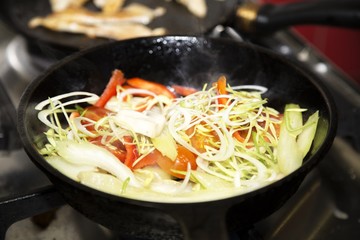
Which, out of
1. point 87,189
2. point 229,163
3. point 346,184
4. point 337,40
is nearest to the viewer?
point 87,189

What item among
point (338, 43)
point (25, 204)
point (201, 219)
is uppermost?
point (201, 219)

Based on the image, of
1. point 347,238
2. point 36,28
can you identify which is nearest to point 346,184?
point 347,238

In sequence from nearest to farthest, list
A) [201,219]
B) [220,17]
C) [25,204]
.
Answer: [201,219], [25,204], [220,17]

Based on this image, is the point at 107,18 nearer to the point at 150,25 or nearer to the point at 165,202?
the point at 150,25

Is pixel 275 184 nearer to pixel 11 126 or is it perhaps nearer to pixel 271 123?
pixel 271 123

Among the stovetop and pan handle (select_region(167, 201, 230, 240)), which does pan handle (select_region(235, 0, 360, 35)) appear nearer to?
the stovetop

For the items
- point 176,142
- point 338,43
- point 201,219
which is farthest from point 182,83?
point 338,43
